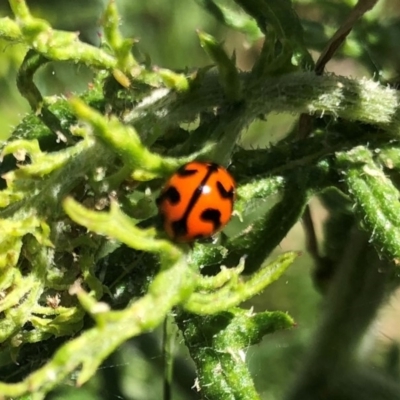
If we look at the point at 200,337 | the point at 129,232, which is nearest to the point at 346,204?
the point at 200,337

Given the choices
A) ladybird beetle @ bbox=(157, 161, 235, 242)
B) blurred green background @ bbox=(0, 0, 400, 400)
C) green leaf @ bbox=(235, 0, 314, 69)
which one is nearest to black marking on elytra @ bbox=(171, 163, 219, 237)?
ladybird beetle @ bbox=(157, 161, 235, 242)

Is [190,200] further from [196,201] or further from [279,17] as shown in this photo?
[279,17]

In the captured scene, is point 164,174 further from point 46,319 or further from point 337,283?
point 337,283

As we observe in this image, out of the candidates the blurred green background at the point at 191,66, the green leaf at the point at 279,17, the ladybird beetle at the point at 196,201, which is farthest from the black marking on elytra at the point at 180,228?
the blurred green background at the point at 191,66

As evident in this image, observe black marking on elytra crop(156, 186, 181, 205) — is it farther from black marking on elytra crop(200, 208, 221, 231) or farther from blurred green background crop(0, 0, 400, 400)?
blurred green background crop(0, 0, 400, 400)

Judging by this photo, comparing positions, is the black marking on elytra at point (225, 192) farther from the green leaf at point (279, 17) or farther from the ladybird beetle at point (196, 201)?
the green leaf at point (279, 17)
